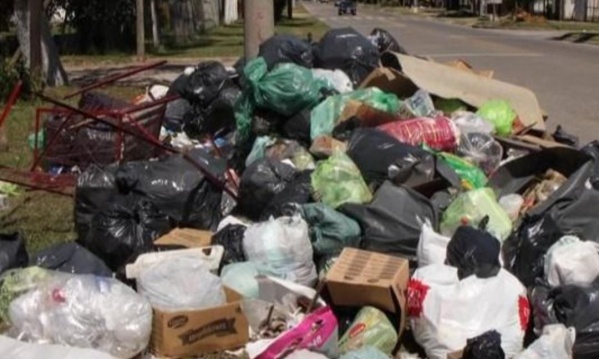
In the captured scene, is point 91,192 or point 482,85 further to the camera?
point 482,85

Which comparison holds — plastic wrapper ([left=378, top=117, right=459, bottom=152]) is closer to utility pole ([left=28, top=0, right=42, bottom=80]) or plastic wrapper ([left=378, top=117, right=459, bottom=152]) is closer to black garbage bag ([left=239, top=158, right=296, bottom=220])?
black garbage bag ([left=239, top=158, right=296, bottom=220])

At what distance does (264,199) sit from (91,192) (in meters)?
1.07

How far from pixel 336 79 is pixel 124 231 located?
291 centimetres

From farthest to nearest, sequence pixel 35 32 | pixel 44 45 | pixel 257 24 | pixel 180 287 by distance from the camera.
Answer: pixel 44 45, pixel 35 32, pixel 257 24, pixel 180 287

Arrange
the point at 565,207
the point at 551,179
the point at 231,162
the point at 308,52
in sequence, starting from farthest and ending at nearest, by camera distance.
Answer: the point at 308,52, the point at 231,162, the point at 551,179, the point at 565,207

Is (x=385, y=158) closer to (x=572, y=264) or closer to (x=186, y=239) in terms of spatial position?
(x=186, y=239)

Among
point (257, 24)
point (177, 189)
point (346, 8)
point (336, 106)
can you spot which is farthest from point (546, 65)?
point (346, 8)

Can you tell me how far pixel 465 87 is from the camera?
7969 millimetres

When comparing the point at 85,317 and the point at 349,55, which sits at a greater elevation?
the point at 349,55

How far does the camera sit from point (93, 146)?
7211 millimetres

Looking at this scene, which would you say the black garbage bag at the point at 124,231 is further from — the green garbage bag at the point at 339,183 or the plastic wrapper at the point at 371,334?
the plastic wrapper at the point at 371,334

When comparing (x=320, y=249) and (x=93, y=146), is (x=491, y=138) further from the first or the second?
(x=93, y=146)

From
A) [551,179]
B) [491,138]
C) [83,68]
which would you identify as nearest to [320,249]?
[551,179]

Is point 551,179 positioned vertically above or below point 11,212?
above
